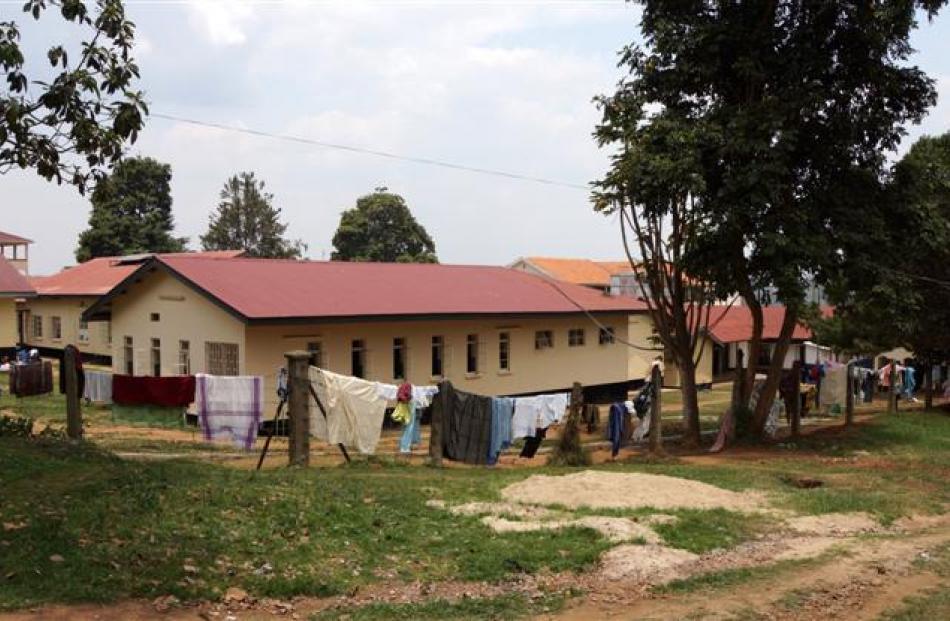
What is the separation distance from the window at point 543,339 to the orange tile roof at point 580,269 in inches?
1057

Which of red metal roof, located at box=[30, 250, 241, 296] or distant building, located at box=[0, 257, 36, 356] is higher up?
red metal roof, located at box=[30, 250, 241, 296]

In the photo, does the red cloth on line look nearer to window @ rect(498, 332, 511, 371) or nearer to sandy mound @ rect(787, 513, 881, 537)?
sandy mound @ rect(787, 513, 881, 537)

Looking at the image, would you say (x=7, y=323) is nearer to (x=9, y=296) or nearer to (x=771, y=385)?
(x=9, y=296)

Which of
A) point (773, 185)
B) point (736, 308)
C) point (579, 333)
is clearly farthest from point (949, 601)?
point (736, 308)

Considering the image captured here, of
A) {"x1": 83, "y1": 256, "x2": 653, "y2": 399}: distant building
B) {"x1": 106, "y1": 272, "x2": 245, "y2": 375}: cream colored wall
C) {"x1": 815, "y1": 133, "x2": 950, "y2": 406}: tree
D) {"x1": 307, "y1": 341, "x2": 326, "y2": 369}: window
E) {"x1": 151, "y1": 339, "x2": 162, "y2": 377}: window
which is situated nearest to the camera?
{"x1": 815, "y1": 133, "x2": 950, "y2": 406}: tree

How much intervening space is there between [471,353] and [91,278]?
21.1 m

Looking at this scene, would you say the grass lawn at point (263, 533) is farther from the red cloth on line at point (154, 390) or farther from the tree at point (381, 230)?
the tree at point (381, 230)

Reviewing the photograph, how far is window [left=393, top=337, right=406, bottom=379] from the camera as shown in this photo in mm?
28500

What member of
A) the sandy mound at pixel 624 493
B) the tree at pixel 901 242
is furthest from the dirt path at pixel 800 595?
the tree at pixel 901 242

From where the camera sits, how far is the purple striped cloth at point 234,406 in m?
17.7

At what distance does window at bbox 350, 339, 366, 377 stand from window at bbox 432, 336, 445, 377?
3.05 metres

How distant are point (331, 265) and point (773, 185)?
52.6 ft

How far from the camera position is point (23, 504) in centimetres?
859

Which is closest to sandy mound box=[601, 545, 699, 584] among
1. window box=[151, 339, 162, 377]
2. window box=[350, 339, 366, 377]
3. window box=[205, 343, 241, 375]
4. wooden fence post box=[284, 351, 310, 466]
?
wooden fence post box=[284, 351, 310, 466]
